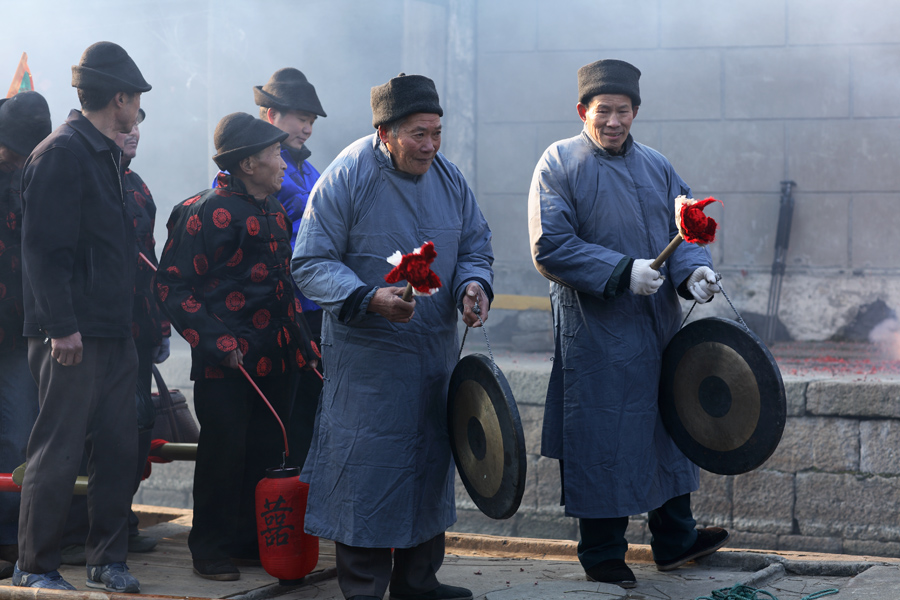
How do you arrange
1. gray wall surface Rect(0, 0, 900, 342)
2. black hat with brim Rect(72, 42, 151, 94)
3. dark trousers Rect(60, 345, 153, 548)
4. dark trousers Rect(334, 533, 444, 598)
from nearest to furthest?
dark trousers Rect(334, 533, 444, 598) < black hat with brim Rect(72, 42, 151, 94) < dark trousers Rect(60, 345, 153, 548) < gray wall surface Rect(0, 0, 900, 342)

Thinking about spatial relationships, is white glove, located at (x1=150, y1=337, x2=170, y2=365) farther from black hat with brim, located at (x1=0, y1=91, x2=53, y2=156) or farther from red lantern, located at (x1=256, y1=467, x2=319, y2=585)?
red lantern, located at (x1=256, y1=467, x2=319, y2=585)

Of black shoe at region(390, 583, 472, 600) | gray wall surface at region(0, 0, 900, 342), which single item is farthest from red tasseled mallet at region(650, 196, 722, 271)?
gray wall surface at region(0, 0, 900, 342)

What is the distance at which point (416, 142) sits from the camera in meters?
3.31

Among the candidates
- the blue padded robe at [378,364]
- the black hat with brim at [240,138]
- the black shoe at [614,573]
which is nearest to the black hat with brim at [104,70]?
the black hat with brim at [240,138]

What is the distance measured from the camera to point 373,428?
3287 millimetres

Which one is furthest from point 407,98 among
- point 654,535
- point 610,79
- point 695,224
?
point 654,535

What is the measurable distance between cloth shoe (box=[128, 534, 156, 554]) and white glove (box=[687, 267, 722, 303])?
2642 mm

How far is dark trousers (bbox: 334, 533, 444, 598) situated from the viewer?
3.31 m

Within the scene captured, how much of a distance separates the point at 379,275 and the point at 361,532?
88 centimetres

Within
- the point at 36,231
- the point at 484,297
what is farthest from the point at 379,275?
the point at 36,231

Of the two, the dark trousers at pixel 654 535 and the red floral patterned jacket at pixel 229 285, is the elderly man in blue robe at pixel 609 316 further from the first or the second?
the red floral patterned jacket at pixel 229 285

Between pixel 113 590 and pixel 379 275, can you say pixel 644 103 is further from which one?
pixel 113 590

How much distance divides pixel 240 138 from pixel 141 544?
1896 mm

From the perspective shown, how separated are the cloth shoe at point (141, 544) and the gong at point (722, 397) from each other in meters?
2.36
